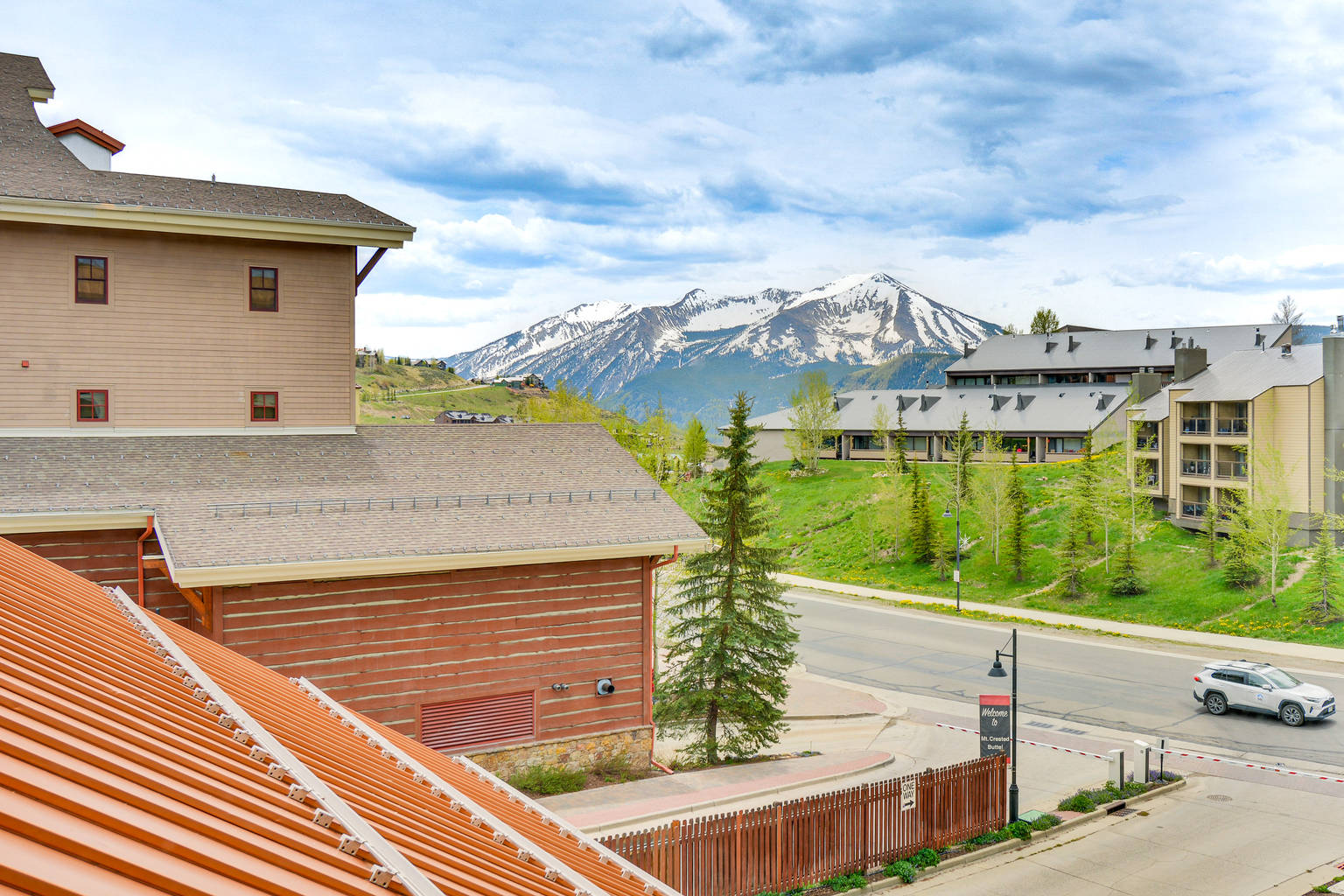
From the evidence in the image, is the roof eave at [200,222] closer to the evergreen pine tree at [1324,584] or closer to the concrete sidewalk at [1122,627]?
the concrete sidewalk at [1122,627]

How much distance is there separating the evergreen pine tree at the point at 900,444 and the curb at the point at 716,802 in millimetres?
38414

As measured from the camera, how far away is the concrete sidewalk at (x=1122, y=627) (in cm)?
3312

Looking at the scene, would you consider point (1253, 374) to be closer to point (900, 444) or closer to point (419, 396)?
point (900, 444)

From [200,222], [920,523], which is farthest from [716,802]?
[920,523]

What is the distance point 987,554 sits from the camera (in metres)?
51.1

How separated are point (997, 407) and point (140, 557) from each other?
74.8 m

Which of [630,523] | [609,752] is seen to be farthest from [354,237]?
[609,752]

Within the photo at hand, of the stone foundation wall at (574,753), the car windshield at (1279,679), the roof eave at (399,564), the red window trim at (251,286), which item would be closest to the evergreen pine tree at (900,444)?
the car windshield at (1279,679)

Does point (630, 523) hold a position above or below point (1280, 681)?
Answer: above

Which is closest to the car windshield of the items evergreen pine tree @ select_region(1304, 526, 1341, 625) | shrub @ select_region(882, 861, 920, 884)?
evergreen pine tree @ select_region(1304, 526, 1341, 625)

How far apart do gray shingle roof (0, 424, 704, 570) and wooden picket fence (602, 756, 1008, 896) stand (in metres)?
5.95

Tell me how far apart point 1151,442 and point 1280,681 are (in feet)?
117

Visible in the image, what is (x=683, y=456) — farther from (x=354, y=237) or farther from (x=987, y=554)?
(x=354, y=237)

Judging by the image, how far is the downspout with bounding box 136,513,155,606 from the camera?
619 inches
